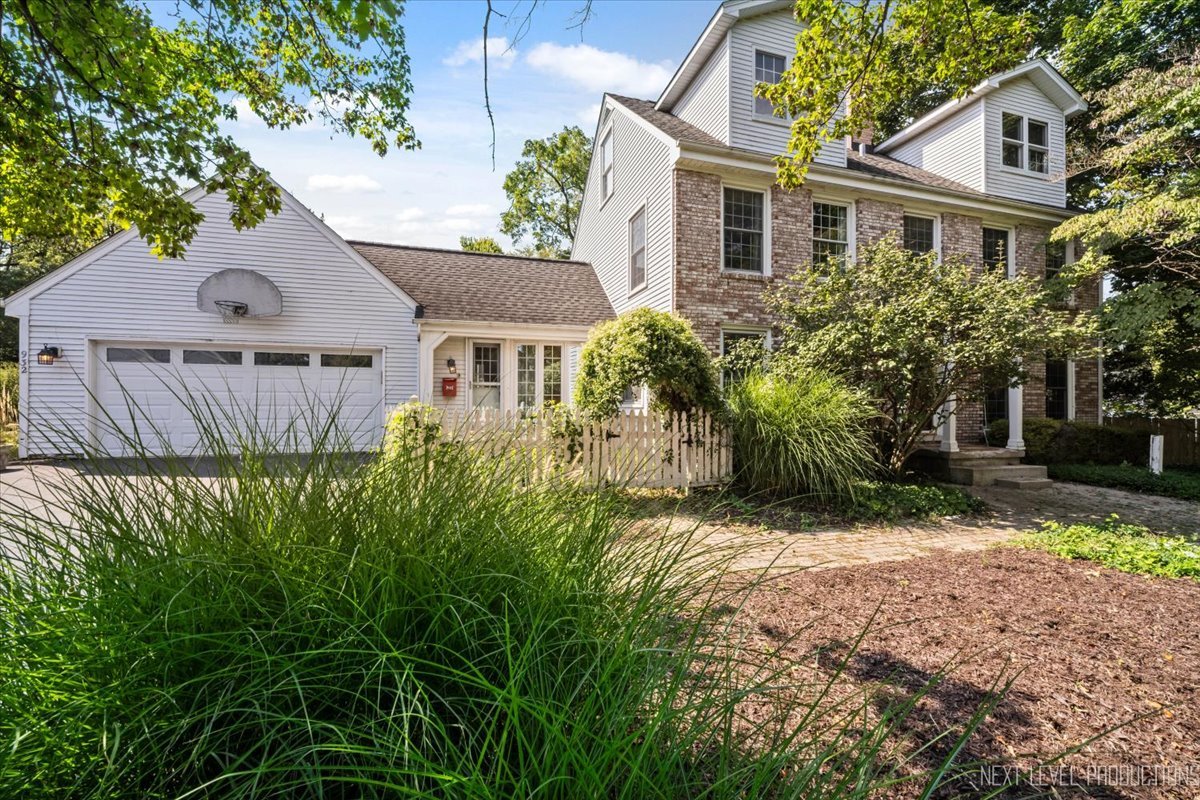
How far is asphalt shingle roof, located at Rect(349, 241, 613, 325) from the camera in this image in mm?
12086

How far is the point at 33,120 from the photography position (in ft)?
11.9

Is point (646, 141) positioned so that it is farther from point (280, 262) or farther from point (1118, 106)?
point (1118, 106)

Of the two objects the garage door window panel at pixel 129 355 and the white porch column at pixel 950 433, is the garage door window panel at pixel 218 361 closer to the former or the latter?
the garage door window panel at pixel 129 355

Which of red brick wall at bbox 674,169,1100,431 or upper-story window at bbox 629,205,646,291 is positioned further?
upper-story window at bbox 629,205,646,291

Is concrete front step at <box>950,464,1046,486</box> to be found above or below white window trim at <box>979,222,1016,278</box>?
below

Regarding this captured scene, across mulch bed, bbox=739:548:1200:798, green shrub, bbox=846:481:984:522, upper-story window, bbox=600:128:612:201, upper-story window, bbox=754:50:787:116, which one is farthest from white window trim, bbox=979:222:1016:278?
mulch bed, bbox=739:548:1200:798

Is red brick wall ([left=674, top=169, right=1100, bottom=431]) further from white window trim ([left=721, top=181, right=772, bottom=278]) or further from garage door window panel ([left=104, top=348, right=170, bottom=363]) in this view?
garage door window panel ([left=104, top=348, right=170, bottom=363])

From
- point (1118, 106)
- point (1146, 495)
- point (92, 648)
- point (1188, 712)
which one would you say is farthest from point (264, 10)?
point (1118, 106)

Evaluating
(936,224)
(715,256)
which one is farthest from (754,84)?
(936,224)

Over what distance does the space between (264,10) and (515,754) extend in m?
5.49

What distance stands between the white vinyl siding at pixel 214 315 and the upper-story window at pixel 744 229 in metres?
7.00

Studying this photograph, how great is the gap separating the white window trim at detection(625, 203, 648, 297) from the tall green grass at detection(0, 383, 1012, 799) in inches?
371

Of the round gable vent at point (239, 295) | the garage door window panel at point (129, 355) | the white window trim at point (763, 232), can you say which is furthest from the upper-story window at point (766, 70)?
the garage door window panel at point (129, 355)

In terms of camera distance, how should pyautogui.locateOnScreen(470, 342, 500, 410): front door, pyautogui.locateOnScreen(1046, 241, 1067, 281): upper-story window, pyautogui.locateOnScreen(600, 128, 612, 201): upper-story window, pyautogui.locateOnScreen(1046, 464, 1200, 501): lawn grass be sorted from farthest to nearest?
pyautogui.locateOnScreen(600, 128, 612, 201): upper-story window, pyautogui.locateOnScreen(1046, 241, 1067, 281): upper-story window, pyautogui.locateOnScreen(470, 342, 500, 410): front door, pyautogui.locateOnScreen(1046, 464, 1200, 501): lawn grass
